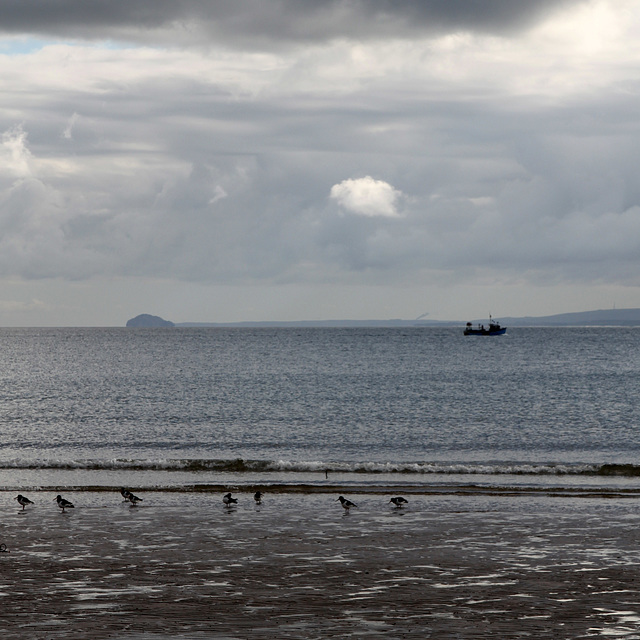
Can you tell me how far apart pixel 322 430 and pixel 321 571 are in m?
36.9

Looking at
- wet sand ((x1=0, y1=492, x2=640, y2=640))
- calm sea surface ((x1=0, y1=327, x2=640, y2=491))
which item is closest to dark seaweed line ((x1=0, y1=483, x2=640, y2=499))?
calm sea surface ((x1=0, y1=327, x2=640, y2=491))

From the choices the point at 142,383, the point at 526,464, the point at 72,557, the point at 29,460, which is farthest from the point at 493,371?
the point at 72,557

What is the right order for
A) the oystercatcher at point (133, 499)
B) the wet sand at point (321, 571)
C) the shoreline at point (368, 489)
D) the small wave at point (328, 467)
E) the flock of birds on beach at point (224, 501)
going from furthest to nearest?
1. the small wave at point (328, 467)
2. the shoreline at point (368, 489)
3. the oystercatcher at point (133, 499)
4. the flock of birds on beach at point (224, 501)
5. the wet sand at point (321, 571)

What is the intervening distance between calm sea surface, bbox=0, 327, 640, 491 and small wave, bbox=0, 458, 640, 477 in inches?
3.6

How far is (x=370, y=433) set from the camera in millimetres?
52656

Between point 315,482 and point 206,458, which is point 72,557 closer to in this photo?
point 315,482

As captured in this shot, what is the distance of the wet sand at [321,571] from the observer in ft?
45.2

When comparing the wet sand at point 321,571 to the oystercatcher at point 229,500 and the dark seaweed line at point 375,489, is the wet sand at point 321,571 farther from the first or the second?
the dark seaweed line at point 375,489

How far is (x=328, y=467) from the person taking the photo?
37.8 metres

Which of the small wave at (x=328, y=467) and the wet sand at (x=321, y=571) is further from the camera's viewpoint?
the small wave at (x=328, y=467)

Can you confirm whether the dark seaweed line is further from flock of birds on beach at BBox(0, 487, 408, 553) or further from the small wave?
the small wave

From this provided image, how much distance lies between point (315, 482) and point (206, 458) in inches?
398

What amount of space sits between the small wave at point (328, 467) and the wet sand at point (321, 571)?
9672mm

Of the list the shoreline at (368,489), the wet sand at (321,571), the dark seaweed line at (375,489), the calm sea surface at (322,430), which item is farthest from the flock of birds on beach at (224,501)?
the calm sea surface at (322,430)
